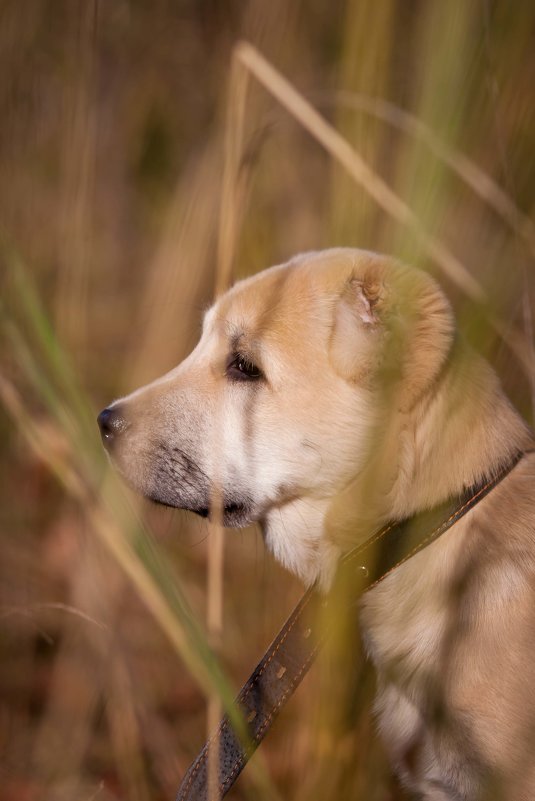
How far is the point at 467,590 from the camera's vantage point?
1.44m

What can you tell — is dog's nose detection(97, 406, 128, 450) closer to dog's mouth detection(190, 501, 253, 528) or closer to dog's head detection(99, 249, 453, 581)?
dog's head detection(99, 249, 453, 581)

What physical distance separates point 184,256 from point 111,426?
0.38 metres

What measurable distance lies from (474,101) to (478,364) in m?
0.57

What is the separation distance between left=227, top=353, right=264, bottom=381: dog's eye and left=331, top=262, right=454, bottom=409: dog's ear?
163mm

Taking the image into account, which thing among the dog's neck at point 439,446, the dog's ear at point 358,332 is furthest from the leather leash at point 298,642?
the dog's ear at point 358,332

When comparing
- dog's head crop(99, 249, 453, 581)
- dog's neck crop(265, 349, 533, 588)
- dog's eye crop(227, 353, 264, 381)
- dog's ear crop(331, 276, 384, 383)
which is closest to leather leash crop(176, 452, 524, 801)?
dog's neck crop(265, 349, 533, 588)

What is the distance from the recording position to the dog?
4.61 feet

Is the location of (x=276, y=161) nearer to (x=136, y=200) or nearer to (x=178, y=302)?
(x=178, y=302)

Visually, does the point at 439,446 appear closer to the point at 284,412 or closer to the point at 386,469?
the point at 386,469

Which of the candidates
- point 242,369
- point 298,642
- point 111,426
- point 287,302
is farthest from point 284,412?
point 298,642

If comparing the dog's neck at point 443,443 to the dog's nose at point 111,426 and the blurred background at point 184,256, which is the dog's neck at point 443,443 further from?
the dog's nose at point 111,426

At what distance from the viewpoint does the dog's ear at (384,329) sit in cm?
149

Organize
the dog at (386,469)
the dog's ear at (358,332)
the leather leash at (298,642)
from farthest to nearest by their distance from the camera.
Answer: the dog's ear at (358,332) → the dog at (386,469) → the leather leash at (298,642)

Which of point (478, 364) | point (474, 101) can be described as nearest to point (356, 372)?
point (478, 364)
